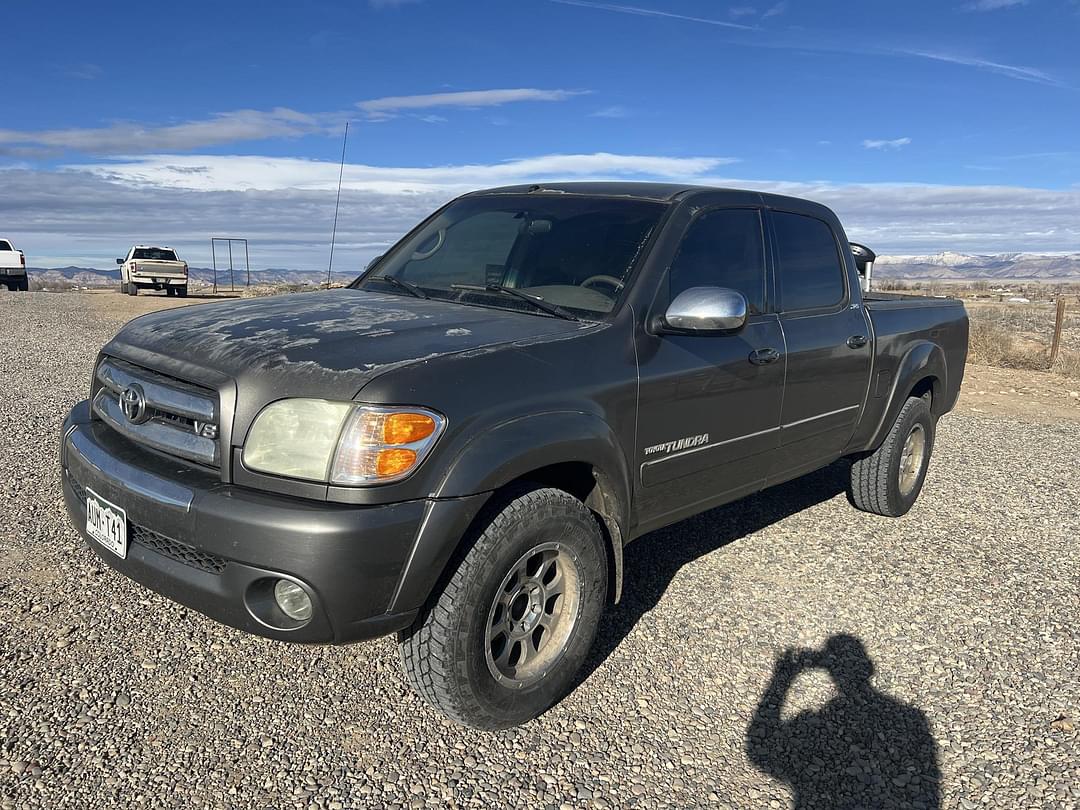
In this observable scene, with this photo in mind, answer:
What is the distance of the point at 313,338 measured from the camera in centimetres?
281

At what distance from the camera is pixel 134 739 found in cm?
266

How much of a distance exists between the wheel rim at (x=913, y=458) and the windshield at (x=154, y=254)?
26827 mm

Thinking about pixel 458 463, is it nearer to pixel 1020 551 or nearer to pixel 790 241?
pixel 790 241

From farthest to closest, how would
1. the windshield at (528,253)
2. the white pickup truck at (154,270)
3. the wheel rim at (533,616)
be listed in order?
the white pickup truck at (154,270) < the windshield at (528,253) < the wheel rim at (533,616)

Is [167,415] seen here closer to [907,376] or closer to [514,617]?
[514,617]

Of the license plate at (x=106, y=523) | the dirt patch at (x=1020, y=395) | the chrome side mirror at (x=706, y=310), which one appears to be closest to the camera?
the license plate at (x=106, y=523)

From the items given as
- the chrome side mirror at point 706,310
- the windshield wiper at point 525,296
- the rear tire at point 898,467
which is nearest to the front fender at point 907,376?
the rear tire at point 898,467

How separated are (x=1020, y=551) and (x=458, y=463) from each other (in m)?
3.95

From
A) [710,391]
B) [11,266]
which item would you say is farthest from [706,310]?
[11,266]

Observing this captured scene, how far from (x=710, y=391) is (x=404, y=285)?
1533 mm

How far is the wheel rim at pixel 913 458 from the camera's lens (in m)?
5.47

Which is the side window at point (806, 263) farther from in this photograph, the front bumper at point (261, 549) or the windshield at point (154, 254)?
the windshield at point (154, 254)

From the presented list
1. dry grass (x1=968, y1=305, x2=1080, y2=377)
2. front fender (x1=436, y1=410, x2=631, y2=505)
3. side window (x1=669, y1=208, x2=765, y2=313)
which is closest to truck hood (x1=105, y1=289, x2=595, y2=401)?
front fender (x1=436, y1=410, x2=631, y2=505)

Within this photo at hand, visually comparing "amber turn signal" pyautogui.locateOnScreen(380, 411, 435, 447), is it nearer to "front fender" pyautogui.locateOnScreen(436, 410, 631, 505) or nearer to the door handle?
"front fender" pyautogui.locateOnScreen(436, 410, 631, 505)
